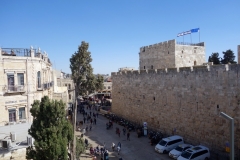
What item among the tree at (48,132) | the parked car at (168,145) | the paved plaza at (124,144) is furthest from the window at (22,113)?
the parked car at (168,145)

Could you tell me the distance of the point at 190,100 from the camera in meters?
15.5

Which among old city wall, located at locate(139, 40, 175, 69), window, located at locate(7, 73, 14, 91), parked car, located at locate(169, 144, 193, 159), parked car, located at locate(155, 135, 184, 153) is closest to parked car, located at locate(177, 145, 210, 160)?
parked car, located at locate(169, 144, 193, 159)

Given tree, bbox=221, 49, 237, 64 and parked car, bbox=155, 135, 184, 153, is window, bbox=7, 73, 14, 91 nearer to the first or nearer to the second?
parked car, bbox=155, 135, 184, 153

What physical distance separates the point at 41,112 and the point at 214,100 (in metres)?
10.6

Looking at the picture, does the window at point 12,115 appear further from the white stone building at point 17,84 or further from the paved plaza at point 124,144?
the paved plaza at point 124,144

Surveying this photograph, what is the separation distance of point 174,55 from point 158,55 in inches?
104

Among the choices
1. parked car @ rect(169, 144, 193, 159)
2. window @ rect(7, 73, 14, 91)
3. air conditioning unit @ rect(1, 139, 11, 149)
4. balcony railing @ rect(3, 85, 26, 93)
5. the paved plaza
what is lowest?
the paved plaza

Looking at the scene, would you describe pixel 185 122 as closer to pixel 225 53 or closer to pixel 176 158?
pixel 176 158

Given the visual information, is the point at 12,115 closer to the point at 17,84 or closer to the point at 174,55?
the point at 17,84

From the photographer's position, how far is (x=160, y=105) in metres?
18.7

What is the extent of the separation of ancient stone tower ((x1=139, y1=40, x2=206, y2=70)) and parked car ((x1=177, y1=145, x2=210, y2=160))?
1145 cm

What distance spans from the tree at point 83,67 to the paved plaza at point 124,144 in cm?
462

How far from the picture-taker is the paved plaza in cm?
1431

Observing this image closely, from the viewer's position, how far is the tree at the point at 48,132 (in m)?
8.56
